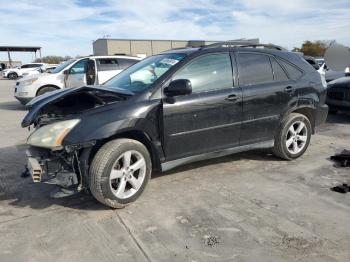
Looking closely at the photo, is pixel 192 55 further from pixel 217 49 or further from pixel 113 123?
pixel 113 123

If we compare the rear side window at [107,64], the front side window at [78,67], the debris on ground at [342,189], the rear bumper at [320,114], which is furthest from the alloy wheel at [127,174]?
the front side window at [78,67]

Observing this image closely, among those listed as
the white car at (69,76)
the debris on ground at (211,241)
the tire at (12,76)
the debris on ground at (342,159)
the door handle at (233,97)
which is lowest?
the debris on ground at (211,241)

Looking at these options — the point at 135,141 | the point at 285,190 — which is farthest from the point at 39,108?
the point at 285,190

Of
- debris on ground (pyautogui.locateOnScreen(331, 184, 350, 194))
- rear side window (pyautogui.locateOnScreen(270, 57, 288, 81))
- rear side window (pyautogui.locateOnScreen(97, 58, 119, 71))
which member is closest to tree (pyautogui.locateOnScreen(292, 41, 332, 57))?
rear side window (pyautogui.locateOnScreen(97, 58, 119, 71))

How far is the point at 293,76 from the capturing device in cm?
555

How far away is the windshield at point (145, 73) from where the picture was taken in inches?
177

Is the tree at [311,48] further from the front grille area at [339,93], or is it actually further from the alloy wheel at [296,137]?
the alloy wheel at [296,137]

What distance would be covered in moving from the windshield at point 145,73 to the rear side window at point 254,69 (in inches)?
34.8

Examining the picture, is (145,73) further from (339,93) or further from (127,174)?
(339,93)

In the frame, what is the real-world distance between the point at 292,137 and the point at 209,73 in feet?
6.01

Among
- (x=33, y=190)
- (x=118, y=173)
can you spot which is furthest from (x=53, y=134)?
(x=33, y=190)

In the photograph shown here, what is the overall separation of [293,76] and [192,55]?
1.83 metres

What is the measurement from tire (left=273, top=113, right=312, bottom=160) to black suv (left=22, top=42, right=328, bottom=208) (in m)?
0.02

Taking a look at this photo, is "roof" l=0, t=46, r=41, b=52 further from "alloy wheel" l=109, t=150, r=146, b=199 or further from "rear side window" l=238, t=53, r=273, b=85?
"alloy wheel" l=109, t=150, r=146, b=199
